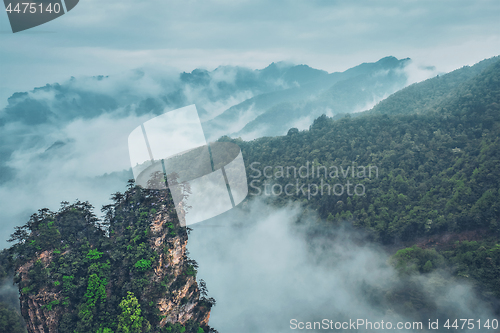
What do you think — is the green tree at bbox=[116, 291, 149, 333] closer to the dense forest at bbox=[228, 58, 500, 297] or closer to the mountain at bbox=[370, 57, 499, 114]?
the dense forest at bbox=[228, 58, 500, 297]

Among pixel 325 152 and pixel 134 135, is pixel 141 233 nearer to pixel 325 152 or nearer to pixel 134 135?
pixel 134 135

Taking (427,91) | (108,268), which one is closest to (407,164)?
(108,268)

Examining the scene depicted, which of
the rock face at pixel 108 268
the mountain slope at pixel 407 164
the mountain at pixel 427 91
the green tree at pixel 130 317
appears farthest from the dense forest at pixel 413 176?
the green tree at pixel 130 317

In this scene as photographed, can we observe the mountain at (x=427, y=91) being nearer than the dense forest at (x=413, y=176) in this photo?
No

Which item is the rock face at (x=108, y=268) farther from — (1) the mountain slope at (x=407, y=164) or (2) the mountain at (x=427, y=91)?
(2) the mountain at (x=427, y=91)

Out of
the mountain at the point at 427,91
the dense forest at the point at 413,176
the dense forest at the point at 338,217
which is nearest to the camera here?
the dense forest at the point at 338,217

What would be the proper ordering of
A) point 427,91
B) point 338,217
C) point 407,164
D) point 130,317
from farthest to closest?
point 427,91, point 407,164, point 338,217, point 130,317

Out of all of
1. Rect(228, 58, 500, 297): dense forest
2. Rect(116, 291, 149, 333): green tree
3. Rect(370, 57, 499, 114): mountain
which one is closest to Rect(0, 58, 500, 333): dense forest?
Rect(116, 291, 149, 333): green tree

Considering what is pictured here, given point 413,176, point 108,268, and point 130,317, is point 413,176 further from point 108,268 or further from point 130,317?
point 108,268
